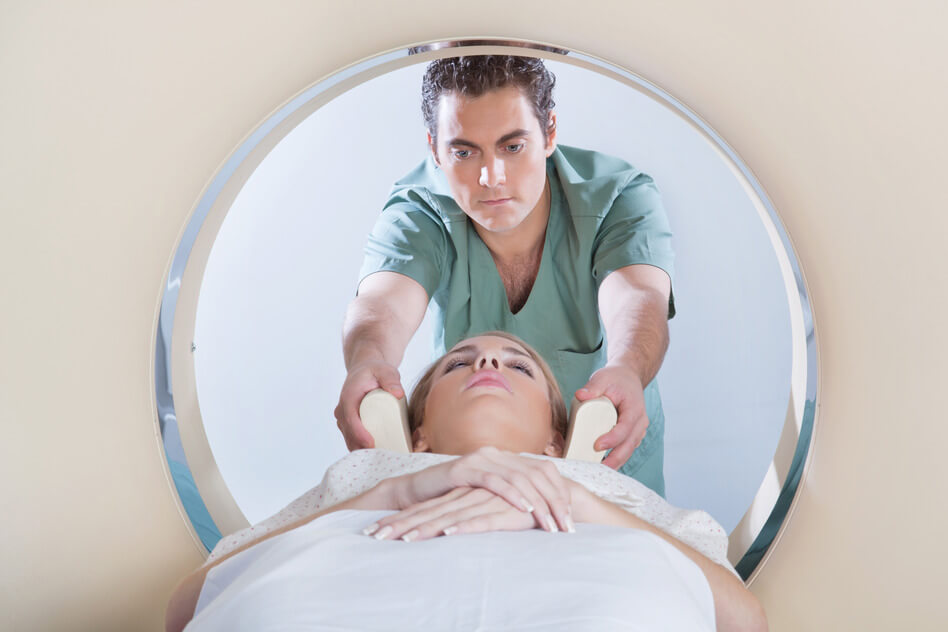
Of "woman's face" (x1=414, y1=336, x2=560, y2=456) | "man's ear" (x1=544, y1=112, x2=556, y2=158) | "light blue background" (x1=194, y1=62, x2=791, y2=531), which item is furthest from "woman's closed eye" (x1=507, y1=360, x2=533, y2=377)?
"light blue background" (x1=194, y1=62, x2=791, y2=531)

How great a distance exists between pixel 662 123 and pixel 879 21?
3.60 metres

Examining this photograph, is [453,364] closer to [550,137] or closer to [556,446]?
[556,446]

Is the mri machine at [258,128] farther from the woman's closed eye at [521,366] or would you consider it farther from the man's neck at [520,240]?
the man's neck at [520,240]

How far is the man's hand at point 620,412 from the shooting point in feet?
6.42

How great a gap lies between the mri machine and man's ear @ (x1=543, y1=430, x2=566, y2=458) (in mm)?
513

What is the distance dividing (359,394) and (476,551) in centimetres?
86

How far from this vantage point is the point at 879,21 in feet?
5.20

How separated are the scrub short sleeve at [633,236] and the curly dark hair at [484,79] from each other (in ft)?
1.02

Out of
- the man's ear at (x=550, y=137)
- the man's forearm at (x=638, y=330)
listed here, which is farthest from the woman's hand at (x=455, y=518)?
the man's ear at (x=550, y=137)


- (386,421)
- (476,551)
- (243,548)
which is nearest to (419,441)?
(386,421)

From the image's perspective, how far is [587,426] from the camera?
1.93 m

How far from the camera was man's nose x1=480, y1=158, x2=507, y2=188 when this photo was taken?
249cm

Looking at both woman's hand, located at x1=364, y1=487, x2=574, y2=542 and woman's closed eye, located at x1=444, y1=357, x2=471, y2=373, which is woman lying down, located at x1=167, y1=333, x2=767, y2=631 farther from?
woman's closed eye, located at x1=444, y1=357, x2=471, y2=373

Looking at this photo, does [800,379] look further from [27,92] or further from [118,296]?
[27,92]
